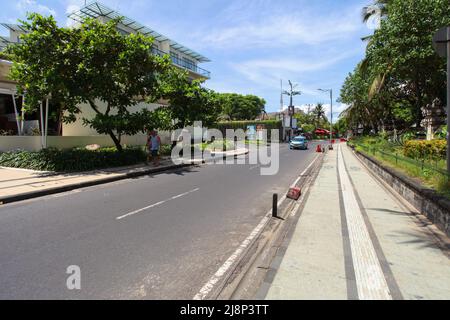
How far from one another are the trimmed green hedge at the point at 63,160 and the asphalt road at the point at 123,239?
3.92 metres

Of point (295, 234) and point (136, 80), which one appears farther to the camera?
point (136, 80)

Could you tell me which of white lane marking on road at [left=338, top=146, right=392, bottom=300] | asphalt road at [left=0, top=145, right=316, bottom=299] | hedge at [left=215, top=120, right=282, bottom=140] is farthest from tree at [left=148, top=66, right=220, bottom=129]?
hedge at [left=215, top=120, right=282, bottom=140]

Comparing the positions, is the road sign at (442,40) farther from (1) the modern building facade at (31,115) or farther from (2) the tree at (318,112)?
(2) the tree at (318,112)

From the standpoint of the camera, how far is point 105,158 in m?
14.2

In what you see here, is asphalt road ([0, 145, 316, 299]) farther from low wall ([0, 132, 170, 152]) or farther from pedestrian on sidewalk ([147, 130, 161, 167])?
low wall ([0, 132, 170, 152])

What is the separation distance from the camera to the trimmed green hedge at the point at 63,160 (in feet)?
42.2

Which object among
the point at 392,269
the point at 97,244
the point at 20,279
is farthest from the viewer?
the point at 97,244

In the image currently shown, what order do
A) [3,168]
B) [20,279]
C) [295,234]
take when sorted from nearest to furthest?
[20,279]
[295,234]
[3,168]

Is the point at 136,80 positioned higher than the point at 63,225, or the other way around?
the point at 136,80

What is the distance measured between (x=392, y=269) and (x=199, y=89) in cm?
1957

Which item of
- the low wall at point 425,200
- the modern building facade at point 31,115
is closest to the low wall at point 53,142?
the modern building facade at point 31,115
